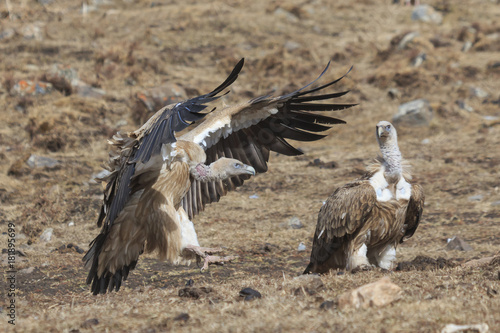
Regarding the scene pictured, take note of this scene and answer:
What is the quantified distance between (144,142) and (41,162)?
7182 millimetres

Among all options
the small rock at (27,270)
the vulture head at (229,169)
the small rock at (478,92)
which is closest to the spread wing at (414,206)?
the vulture head at (229,169)

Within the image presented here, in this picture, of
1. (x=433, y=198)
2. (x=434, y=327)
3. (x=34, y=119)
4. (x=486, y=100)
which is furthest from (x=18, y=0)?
(x=434, y=327)

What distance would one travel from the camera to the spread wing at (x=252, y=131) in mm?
6223

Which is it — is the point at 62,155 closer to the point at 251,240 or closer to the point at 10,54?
the point at 251,240

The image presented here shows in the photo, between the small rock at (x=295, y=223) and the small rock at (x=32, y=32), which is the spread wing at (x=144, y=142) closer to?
the small rock at (x=295, y=223)

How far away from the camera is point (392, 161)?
586 cm

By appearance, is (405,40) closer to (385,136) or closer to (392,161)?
(385,136)

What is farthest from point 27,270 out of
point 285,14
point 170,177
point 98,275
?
point 285,14

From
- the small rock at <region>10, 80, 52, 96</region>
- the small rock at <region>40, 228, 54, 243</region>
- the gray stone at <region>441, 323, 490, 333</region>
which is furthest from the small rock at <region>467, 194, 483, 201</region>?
the small rock at <region>10, 80, 52, 96</region>

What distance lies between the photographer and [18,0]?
983 inches

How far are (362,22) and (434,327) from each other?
2244cm

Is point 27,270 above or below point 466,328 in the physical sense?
below

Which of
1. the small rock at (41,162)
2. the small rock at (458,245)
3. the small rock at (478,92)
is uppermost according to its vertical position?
the small rock at (478,92)

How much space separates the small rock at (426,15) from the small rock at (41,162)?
17.6 meters
